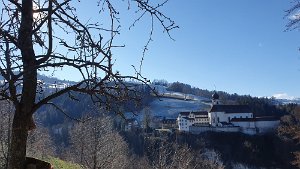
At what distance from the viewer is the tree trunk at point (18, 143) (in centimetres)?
293

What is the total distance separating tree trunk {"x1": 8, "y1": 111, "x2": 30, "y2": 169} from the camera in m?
2.93

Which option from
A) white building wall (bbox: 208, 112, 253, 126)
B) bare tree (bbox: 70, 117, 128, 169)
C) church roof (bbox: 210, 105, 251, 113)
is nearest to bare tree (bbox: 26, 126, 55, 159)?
bare tree (bbox: 70, 117, 128, 169)

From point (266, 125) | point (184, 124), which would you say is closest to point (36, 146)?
point (184, 124)

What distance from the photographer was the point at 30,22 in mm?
3123

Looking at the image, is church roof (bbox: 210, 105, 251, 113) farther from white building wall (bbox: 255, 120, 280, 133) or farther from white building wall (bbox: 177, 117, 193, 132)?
white building wall (bbox: 255, 120, 280, 133)

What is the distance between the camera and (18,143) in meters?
Result: 2.95

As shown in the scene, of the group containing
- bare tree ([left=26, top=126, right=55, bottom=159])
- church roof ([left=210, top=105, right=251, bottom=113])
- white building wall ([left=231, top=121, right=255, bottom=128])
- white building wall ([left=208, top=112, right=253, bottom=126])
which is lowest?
bare tree ([left=26, top=126, right=55, bottom=159])

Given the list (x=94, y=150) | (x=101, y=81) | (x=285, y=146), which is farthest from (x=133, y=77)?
(x=285, y=146)

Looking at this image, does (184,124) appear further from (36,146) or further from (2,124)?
(2,124)

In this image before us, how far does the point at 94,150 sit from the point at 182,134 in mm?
62252

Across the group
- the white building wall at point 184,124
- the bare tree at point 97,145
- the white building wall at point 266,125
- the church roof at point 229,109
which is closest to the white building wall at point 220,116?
the church roof at point 229,109

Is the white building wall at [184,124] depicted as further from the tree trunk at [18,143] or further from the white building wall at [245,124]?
the tree trunk at [18,143]

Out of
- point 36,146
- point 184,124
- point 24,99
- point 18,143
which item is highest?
point 24,99

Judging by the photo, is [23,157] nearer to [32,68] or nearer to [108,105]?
[32,68]
